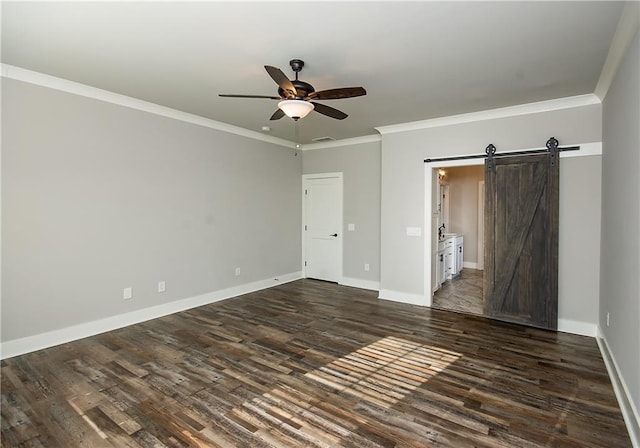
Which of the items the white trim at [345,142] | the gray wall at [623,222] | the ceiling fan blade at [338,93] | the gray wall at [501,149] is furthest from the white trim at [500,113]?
the ceiling fan blade at [338,93]

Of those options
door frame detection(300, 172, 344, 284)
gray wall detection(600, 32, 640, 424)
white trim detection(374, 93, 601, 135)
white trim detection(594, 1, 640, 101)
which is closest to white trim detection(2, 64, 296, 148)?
door frame detection(300, 172, 344, 284)

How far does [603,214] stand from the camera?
12.0 ft

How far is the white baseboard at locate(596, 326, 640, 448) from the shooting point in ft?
6.88

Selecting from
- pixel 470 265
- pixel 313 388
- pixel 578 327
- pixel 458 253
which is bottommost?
pixel 313 388

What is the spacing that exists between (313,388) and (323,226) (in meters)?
4.23

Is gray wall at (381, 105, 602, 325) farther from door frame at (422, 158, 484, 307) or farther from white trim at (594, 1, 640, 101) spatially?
white trim at (594, 1, 640, 101)

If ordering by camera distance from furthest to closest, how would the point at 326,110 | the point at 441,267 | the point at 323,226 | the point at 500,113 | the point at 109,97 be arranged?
the point at 323,226, the point at 441,267, the point at 500,113, the point at 109,97, the point at 326,110

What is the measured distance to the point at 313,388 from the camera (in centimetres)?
272

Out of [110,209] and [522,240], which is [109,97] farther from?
[522,240]

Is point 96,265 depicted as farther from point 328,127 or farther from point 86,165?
point 328,127

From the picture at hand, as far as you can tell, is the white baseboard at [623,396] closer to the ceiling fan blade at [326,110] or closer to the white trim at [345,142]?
the ceiling fan blade at [326,110]

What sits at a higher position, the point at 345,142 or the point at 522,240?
the point at 345,142

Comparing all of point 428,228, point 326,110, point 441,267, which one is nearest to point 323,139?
point 428,228

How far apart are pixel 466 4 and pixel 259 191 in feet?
14.5
